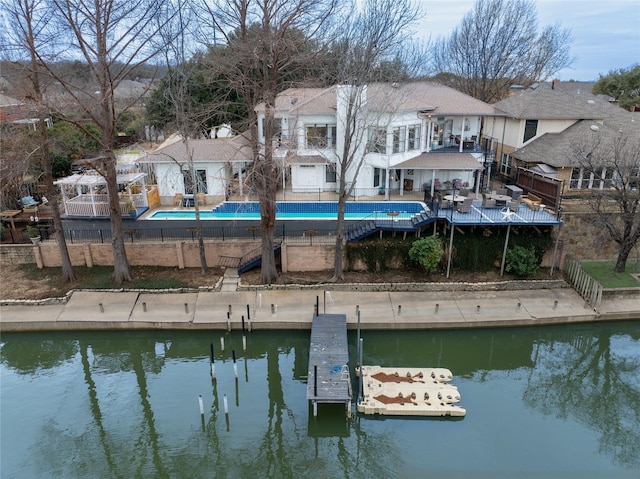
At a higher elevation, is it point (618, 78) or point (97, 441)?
point (618, 78)

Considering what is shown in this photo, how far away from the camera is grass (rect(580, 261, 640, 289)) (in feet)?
69.5

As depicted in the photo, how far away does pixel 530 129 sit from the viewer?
99.7 feet

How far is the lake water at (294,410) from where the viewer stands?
Result: 13.4 metres

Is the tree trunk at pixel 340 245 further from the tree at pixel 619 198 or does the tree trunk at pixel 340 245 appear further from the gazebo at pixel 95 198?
the gazebo at pixel 95 198

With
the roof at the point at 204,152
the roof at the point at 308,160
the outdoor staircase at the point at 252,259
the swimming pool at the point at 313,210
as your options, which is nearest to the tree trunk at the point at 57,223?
the swimming pool at the point at 313,210

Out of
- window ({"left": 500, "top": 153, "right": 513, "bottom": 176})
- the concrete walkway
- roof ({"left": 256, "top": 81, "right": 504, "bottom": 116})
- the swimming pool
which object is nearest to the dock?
the concrete walkway

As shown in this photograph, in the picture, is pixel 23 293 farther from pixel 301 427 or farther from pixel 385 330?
pixel 385 330

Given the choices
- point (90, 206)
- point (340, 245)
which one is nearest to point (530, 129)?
point (340, 245)

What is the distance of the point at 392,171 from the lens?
28.4 meters

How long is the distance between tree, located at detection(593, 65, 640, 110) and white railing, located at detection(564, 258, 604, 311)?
79.4 feet

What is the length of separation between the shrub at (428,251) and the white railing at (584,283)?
6.62 meters

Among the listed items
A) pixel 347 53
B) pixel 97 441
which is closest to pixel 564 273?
pixel 347 53

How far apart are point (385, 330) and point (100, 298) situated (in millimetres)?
13033

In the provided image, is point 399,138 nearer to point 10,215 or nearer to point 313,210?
point 313,210
